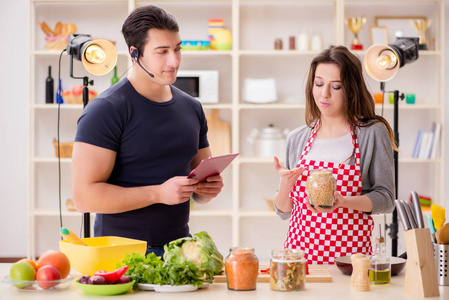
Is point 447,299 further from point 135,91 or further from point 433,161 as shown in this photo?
point 433,161

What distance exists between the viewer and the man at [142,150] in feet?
6.65

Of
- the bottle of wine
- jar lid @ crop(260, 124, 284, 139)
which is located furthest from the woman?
the bottle of wine

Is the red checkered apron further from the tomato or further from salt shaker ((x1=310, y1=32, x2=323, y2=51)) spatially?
salt shaker ((x1=310, y1=32, x2=323, y2=51))

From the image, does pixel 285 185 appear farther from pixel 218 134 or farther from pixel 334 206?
pixel 218 134

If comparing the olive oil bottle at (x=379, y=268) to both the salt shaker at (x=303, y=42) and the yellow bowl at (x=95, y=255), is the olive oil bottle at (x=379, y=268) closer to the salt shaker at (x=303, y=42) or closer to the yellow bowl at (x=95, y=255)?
the yellow bowl at (x=95, y=255)

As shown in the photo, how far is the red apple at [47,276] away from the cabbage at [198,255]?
308mm

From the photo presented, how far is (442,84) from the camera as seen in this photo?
4.75 m

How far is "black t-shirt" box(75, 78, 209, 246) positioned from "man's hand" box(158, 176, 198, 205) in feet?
0.37

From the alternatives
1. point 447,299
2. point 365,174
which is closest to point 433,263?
point 447,299

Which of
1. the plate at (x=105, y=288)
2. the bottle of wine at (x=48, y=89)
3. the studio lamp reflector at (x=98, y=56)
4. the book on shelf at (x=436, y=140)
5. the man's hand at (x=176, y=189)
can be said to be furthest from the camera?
the bottle of wine at (x=48, y=89)

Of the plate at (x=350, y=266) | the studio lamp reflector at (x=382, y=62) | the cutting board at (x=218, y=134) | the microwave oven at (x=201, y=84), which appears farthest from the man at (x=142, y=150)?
the cutting board at (x=218, y=134)

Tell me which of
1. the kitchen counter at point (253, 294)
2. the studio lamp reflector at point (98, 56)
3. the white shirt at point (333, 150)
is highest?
the studio lamp reflector at point (98, 56)

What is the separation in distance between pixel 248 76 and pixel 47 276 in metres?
3.66

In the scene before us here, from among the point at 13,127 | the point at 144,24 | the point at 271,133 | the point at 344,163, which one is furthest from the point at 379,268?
the point at 13,127
